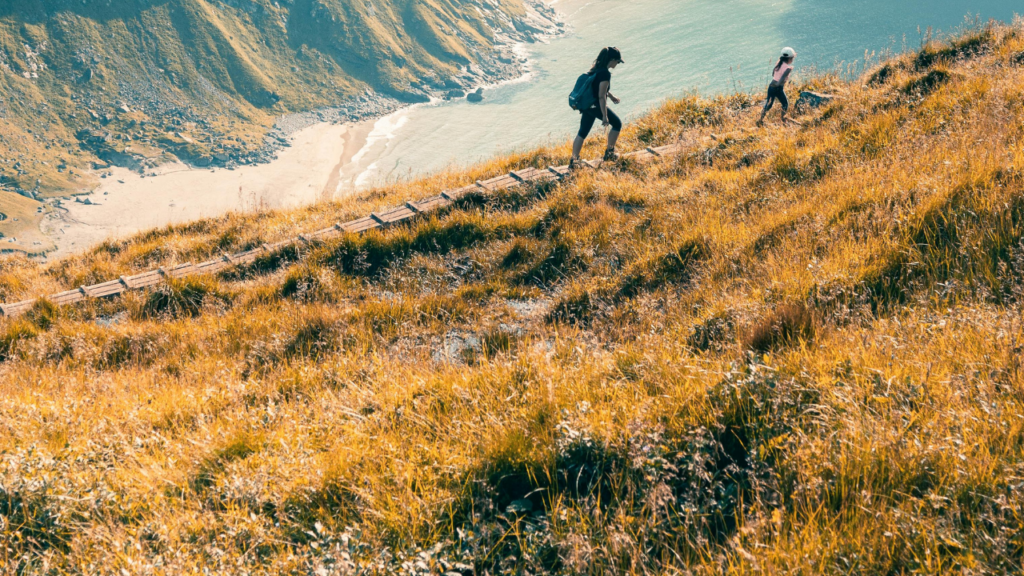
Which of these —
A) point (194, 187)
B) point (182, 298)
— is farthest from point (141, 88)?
point (182, 298)

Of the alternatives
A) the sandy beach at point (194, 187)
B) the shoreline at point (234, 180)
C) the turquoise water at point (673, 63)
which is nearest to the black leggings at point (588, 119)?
the shoreline at point (234, 180)

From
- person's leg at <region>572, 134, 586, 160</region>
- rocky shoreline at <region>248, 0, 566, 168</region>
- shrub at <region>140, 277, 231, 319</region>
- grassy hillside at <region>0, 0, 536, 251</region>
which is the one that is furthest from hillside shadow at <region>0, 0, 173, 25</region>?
person's leg at <region>572, 134, 586, 160</region>

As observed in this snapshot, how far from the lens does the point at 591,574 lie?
2270mm

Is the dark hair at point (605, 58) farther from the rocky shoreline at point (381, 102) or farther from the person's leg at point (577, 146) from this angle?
the rocky shoreline at point (381, 102)

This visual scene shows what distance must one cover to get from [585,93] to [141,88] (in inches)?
8630

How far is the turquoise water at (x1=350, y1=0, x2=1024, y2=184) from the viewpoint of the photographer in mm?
135250

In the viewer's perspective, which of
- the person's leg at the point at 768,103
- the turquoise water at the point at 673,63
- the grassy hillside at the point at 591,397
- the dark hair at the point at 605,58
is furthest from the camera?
the turquoise water at the point at 673,63

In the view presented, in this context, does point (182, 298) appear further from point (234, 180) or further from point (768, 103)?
point (234, 180)

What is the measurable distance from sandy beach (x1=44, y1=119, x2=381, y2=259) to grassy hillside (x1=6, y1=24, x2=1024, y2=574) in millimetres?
118106

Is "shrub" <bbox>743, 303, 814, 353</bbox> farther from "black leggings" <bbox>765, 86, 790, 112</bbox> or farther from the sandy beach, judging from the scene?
the sandy beach

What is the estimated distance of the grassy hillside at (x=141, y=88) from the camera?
498 ft

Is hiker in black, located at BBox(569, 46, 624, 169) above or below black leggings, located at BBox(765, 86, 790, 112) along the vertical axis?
above

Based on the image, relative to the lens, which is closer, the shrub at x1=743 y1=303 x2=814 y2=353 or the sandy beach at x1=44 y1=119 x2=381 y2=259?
the shrub at x1=743 y1=303 x2=814 y2=353

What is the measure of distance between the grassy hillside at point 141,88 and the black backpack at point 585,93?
16287 cm
